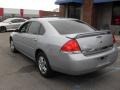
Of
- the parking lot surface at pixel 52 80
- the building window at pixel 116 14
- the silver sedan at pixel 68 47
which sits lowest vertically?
the parking lot surface at pixel 52 80

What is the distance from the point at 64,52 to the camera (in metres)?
4.37

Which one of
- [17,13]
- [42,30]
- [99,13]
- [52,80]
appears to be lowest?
[52,80]

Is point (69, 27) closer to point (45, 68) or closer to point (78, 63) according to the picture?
point (45, 68)

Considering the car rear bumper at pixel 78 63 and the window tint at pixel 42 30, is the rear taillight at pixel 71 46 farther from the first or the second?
the window tint at pixel 42 30

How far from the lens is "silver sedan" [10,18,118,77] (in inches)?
171

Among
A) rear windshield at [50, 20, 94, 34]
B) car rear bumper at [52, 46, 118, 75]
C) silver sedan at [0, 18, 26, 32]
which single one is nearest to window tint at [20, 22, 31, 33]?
rear windshield at [50, 20, 94, 34]

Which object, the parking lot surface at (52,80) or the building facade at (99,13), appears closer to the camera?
A: the parking lot surface at (52,80)

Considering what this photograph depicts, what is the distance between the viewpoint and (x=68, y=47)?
4.35m

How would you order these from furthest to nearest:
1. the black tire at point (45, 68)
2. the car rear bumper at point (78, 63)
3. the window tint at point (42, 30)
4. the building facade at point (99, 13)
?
the building facade at point (99, 13)
the window tint at point (42, 30)
the black tire at point (45, 68)
the car rear bumper at point (78, 63)

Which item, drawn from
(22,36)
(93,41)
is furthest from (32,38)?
(93,41)

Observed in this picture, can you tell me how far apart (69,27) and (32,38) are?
1.21m

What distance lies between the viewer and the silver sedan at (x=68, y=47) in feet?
14.2

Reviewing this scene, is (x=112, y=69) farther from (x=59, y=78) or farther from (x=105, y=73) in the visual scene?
(x=59, y=78)

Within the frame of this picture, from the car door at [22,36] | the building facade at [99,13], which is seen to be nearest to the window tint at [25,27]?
the car door at [22,36]
